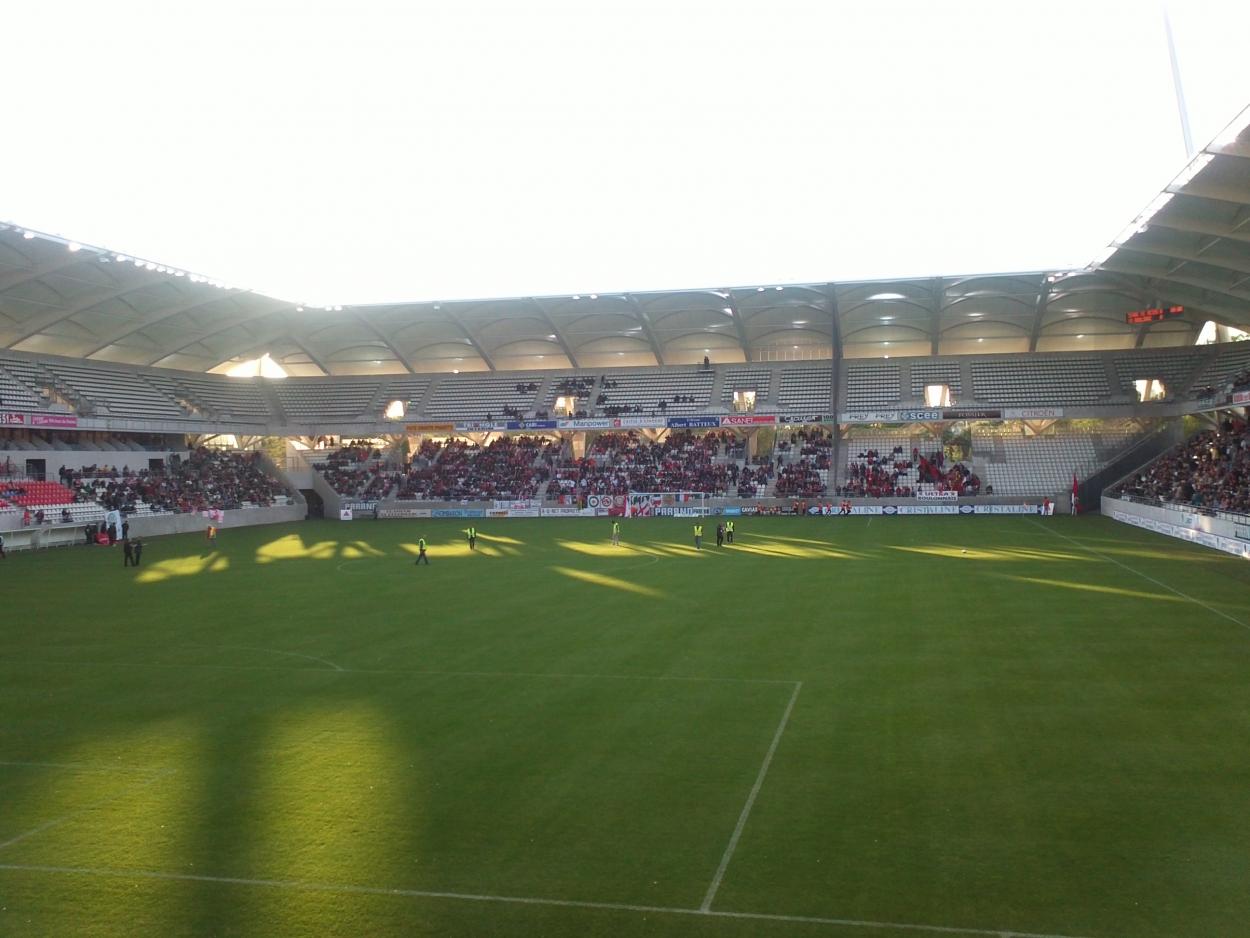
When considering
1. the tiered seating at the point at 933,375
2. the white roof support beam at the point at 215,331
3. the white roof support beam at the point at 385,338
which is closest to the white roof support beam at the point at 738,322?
the tiered seating at the point at 933,375

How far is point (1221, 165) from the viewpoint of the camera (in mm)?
24656

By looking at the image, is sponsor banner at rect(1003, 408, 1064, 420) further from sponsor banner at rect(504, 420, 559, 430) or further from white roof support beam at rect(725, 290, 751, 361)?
sponsor banner at rect(504, 420, 559, 430)

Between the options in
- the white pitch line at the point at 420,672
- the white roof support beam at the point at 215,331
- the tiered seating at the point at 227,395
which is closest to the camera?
the white pitch line at the point at 420,672

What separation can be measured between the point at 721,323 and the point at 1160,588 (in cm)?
4061

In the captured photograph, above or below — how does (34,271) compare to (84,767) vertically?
above

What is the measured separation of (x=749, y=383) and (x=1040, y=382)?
59.4ft

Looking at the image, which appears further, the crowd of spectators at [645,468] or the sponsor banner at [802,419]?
the sponsor banner at [802,419]

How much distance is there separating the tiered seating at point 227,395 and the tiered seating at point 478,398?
11.5 m

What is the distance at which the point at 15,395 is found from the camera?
1793 inches

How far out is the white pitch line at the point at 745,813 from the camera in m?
7.47

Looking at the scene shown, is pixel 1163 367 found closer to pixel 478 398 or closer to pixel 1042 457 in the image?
pixel 1042 457

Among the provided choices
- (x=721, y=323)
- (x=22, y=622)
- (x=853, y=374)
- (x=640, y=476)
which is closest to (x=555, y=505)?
(x=640, y=476)

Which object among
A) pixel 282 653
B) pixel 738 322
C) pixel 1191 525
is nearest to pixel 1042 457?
pixel 738 322

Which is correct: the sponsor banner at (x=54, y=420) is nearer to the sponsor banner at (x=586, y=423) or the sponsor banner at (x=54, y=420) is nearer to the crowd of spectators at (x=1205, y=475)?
the sponsor banner at (x=586, y=423)
